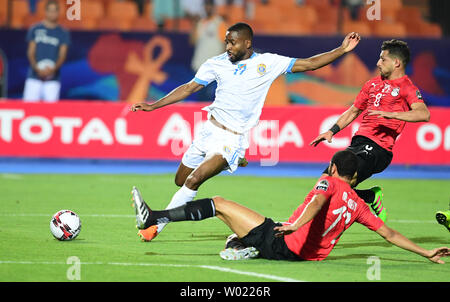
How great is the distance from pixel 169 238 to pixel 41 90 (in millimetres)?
10199

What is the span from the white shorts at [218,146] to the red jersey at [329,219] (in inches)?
62.2

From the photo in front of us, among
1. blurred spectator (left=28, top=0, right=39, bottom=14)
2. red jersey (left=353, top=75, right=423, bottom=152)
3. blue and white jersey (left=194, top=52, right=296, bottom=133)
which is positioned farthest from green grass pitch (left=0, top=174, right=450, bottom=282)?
blurred spectator (left=28, top=0, right=39, bottom=14)

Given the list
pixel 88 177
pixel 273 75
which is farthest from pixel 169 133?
pixel 273 75

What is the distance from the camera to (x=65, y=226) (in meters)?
9.20

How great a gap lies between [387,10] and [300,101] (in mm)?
4585

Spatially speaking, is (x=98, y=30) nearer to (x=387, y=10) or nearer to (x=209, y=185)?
(x=209, y=185)

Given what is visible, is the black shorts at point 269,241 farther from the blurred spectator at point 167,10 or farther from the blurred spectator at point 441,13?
the blurred spectator at point 441,13

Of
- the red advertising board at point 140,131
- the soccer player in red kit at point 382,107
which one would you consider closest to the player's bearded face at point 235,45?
the soccer player in red kit at point 382,107

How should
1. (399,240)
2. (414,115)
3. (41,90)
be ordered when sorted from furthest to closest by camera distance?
1. (41,90)
2. (414,115)
3. (399,240)

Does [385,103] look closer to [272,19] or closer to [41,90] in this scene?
[41,90]

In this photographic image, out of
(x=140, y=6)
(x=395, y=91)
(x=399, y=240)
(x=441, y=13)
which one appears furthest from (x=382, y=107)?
(x=441, y=13)

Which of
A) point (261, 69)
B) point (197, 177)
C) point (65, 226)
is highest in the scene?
point (261, 69)

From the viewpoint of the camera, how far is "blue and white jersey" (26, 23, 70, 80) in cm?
1866

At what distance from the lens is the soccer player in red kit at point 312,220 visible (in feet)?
25.5
